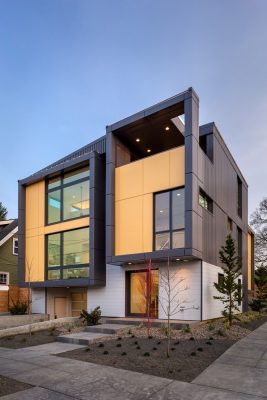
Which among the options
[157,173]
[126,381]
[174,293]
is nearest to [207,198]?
[157,173]

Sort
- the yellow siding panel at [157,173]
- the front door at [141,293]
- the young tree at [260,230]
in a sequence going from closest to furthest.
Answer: the yellow siding panel at [157,173], the front door at [141,293], the young tree at [260,230]

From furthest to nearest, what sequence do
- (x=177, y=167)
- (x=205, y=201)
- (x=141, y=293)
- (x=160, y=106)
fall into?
1. (x=141, y=293)
2. (x=205, y=201)
3. (x=160, y=106)
4. (x=177, y=167)

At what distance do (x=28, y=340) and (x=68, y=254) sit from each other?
24.1 feet

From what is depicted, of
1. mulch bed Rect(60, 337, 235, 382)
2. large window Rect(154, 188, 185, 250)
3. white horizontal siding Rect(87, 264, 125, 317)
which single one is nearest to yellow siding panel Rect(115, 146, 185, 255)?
large window Rect(154, 188, 185, 250)

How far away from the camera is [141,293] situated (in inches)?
692

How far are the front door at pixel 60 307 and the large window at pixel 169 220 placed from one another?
9513 mm

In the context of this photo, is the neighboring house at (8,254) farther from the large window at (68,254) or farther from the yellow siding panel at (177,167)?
the yellow siding panel at (177,167)

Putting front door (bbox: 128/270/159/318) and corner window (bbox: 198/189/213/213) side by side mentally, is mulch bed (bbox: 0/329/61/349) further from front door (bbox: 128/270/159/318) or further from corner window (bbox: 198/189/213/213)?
corner window (bbox: 198/189/213/213)

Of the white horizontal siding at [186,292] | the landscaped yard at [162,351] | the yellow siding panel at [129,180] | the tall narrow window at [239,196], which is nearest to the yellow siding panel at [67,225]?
the yellow siding panel at [129,180]

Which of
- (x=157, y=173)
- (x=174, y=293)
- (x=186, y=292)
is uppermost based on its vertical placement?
(x=157, y=173)

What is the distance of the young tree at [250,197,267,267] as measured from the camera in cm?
3978

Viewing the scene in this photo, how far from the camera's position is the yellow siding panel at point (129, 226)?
17.0 meters

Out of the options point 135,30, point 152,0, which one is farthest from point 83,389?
point 135,30

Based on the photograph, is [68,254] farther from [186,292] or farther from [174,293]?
[186,292]
